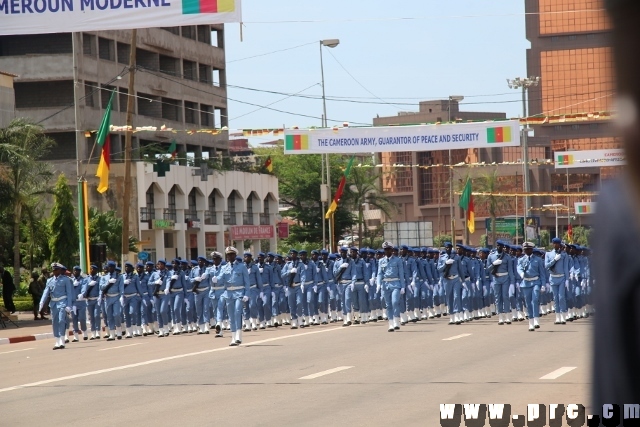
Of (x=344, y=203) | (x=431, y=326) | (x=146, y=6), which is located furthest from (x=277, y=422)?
(x=344, y=203)

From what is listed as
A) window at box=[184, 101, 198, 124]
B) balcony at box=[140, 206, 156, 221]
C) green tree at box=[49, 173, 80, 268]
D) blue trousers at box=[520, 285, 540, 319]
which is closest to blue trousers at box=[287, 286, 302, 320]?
blue trousers at box=[520, 285, 540, 319]

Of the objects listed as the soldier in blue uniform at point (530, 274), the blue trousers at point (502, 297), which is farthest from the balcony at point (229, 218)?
the soldier in blue uniform at point (530, 274)

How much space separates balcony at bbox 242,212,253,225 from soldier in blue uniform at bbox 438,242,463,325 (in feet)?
130

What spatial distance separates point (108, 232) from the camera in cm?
5094

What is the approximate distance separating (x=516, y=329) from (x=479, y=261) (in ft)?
25.8

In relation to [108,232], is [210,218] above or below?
above

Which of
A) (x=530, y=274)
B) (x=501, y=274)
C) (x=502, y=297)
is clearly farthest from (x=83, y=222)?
(x=530, y=274)

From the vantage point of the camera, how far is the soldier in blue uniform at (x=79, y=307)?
2998 cm

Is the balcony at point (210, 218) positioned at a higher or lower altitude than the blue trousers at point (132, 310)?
higher

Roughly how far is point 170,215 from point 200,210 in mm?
3096

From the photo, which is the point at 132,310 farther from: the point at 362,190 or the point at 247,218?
the point at 362,190

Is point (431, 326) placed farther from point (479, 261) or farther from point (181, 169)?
point (181, 169)

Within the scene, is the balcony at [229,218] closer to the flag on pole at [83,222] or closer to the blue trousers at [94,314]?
the flag on pole at [83,222]

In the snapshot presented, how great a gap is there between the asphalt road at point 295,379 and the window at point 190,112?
49.0 meters
